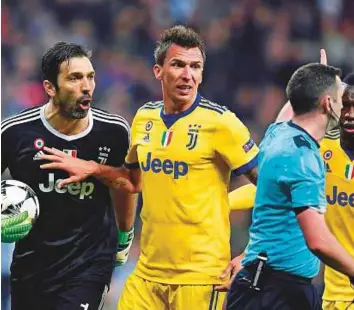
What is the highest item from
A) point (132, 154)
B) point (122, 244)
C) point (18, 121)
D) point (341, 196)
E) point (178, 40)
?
point (178, 40)

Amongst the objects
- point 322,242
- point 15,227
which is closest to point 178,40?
point 15,227

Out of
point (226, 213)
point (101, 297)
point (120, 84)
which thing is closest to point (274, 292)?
point (226, 213)

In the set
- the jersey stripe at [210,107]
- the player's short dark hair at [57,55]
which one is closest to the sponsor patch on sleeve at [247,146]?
the jersey stripe at [210,107]

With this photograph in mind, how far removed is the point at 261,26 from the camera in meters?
15.7

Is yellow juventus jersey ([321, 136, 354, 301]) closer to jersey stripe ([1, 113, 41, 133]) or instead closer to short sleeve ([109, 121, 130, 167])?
short sleeve ([109, 121, 130, 167])

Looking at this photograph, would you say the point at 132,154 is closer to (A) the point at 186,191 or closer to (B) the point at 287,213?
(A) the point at 186,191

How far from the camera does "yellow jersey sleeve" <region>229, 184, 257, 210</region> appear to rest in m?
7.12

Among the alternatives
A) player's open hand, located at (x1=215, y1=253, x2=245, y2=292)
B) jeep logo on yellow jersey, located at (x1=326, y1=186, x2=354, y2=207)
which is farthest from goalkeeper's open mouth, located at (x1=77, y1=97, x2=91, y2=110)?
jeep logo on yellow jersey, located at (x1=326, y1=186, x2=354, y2=207)

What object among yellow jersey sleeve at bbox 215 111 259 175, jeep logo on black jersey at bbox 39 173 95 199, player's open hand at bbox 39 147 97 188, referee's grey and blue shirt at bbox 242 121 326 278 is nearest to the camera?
referee's grey and blue shirt at bbox 242 121 326 278

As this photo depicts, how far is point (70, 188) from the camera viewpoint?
6887 mm

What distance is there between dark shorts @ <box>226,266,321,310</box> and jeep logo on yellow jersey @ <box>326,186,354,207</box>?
→ 4.28 ft

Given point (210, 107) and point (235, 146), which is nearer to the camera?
point (235, 146)

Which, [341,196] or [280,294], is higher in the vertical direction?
[341,196]

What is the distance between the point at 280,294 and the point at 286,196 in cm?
51
